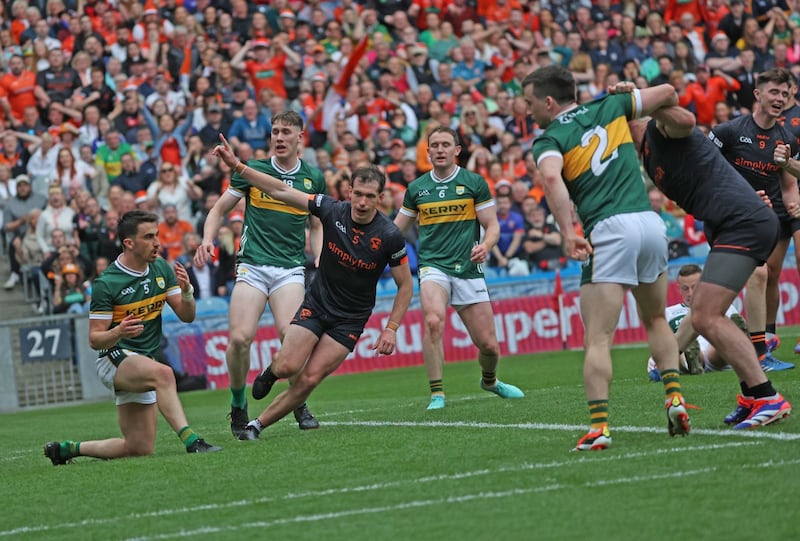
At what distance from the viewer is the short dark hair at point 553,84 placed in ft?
26.8

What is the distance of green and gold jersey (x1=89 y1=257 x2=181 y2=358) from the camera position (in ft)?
31.9

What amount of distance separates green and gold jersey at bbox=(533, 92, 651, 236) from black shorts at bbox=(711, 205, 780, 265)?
80 cm

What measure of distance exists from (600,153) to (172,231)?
13.5 m

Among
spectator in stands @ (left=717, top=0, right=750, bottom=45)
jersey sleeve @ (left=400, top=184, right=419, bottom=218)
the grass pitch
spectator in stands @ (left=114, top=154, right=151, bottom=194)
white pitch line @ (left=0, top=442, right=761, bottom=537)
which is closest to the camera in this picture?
the grass pitch

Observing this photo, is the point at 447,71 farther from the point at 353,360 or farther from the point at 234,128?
the point at 353,360

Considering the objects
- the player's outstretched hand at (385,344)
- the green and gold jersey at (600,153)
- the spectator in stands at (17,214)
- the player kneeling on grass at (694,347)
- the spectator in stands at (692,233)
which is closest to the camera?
the green and gold jersey at (600,153)

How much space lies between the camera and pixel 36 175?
21.9m

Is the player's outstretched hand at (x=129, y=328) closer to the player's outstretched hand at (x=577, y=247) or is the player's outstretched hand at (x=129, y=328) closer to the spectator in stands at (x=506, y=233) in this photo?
the player's outstretched hand at (x=577, y=247)

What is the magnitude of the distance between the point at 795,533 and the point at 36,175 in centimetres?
1824

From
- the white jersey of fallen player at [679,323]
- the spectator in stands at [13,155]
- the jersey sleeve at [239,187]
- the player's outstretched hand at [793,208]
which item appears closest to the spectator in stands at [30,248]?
the spectator in stands at [13,155]

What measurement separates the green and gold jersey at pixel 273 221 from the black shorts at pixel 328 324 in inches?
54.5

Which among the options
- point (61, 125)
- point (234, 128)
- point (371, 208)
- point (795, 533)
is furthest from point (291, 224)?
point (61, 125)

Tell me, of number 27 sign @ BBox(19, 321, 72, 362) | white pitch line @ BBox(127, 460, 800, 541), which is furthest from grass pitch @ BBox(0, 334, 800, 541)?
number 27 sign @ BBox(19, 321, 72, 362)

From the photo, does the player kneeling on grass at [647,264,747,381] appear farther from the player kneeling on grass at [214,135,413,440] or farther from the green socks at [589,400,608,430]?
the green socks at [589,400,608,430]
